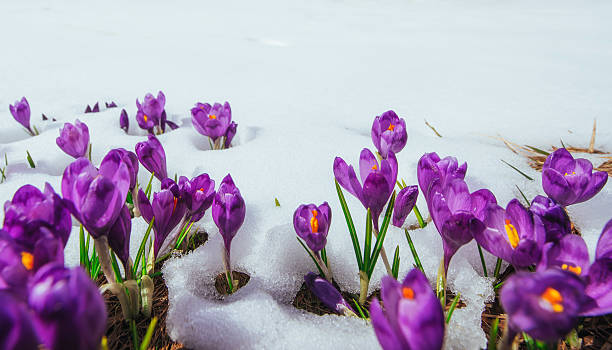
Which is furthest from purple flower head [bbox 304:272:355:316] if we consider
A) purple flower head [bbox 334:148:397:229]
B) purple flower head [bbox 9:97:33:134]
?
purple flower head [bbox 9:97:33:134]

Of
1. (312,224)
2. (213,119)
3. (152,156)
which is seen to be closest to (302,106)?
(213,119)

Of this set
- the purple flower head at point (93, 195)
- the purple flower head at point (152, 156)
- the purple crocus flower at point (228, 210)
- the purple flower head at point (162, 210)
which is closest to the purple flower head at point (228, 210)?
the purple crocus flower at point (228, 210)

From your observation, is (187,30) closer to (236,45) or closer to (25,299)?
(236,45)

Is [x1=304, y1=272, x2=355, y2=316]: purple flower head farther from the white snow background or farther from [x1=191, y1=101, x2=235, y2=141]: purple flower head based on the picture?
[x1=191, y1=101, x2=235, y2=141]: purple flower head

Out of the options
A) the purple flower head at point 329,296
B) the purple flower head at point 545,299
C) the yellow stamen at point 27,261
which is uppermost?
the purple flower head at point 545,299

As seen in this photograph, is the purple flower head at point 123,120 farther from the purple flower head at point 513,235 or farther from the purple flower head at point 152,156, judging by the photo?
the purple flower head at point 513,235


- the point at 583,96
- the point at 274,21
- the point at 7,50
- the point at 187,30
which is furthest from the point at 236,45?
the point at 583,96
